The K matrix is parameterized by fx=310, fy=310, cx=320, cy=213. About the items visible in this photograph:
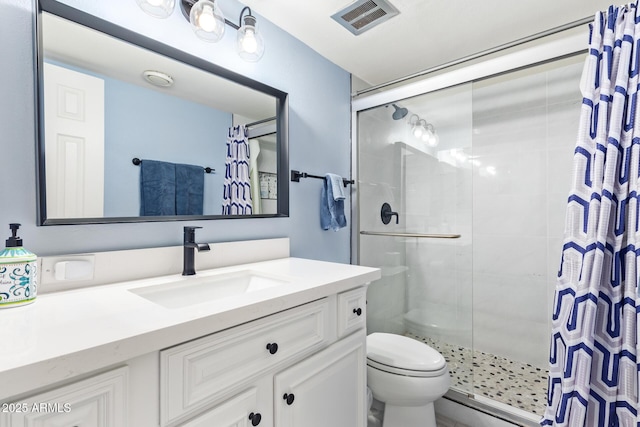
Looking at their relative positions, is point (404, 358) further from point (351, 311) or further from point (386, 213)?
point (386, 213)

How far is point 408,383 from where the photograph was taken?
1.44 metres

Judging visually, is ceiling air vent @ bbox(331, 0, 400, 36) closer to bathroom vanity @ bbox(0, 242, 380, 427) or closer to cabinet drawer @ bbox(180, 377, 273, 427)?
bathroom vanity @ bbox(0, 242, 380, 427)

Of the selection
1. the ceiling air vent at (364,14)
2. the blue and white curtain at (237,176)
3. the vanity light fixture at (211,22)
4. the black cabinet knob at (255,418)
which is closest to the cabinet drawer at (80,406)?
the black cabinet knob at (255,418)

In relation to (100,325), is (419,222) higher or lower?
higher

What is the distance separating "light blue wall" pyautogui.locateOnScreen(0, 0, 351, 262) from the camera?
875 mm

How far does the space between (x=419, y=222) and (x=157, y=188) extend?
63.1 inches

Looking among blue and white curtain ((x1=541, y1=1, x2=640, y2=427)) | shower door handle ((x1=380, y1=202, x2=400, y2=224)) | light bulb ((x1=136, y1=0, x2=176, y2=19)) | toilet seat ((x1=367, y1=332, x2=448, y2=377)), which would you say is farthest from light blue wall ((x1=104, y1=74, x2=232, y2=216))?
blue and white curtain ((x1=541, y1=1, x2=640, y2=427))

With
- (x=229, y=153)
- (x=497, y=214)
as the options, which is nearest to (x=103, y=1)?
(x=229, y=153)

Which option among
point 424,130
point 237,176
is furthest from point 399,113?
point 237,176

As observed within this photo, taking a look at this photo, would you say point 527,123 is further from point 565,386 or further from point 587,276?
point 565,386

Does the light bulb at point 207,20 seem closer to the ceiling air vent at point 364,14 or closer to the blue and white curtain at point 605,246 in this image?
the ceiling air vent at point 364,14

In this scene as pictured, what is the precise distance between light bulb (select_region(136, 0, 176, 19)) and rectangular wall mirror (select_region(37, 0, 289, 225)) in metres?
0.11

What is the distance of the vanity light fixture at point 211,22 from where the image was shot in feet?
3.48

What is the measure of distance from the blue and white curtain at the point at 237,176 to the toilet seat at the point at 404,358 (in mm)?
978
